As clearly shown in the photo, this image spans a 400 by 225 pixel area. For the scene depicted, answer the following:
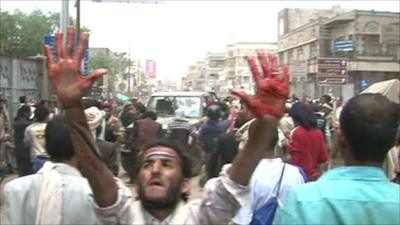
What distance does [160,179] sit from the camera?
272 cm

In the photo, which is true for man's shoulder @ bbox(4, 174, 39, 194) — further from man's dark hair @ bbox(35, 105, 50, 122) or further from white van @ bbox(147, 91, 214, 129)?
white van @ bbox(147, 91, 214, 129)

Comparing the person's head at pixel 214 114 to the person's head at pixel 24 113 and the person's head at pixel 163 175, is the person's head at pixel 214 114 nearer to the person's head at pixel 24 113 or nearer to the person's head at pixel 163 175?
the person's head at pixel 24 113

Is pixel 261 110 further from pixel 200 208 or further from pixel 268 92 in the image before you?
pixel 200 208

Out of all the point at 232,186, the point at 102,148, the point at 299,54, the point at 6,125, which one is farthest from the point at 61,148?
the point at 299,54

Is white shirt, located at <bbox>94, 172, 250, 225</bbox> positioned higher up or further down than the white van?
higher up

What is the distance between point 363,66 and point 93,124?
152ft

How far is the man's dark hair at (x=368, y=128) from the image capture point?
2477mm

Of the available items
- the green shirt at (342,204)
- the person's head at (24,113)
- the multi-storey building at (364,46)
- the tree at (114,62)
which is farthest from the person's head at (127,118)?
the tree at (114,62)

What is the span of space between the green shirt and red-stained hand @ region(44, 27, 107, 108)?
34.7 inches

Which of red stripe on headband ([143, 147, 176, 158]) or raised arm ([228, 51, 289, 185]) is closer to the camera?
raised arm ([228, 51, 289, 185])

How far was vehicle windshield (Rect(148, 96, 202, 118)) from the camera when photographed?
1497 cm

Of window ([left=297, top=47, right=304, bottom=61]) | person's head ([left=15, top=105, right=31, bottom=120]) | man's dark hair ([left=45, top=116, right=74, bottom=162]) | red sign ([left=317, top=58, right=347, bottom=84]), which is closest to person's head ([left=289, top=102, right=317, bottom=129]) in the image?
man's dark hair ([left=45, top=116, right=74, bottom=162])

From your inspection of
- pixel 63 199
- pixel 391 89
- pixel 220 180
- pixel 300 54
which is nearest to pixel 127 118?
pixel 391 89

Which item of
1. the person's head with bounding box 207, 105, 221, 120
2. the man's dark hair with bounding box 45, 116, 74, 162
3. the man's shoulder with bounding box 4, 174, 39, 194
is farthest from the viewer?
the person's head with bounding box 207, 105, 221, 120
